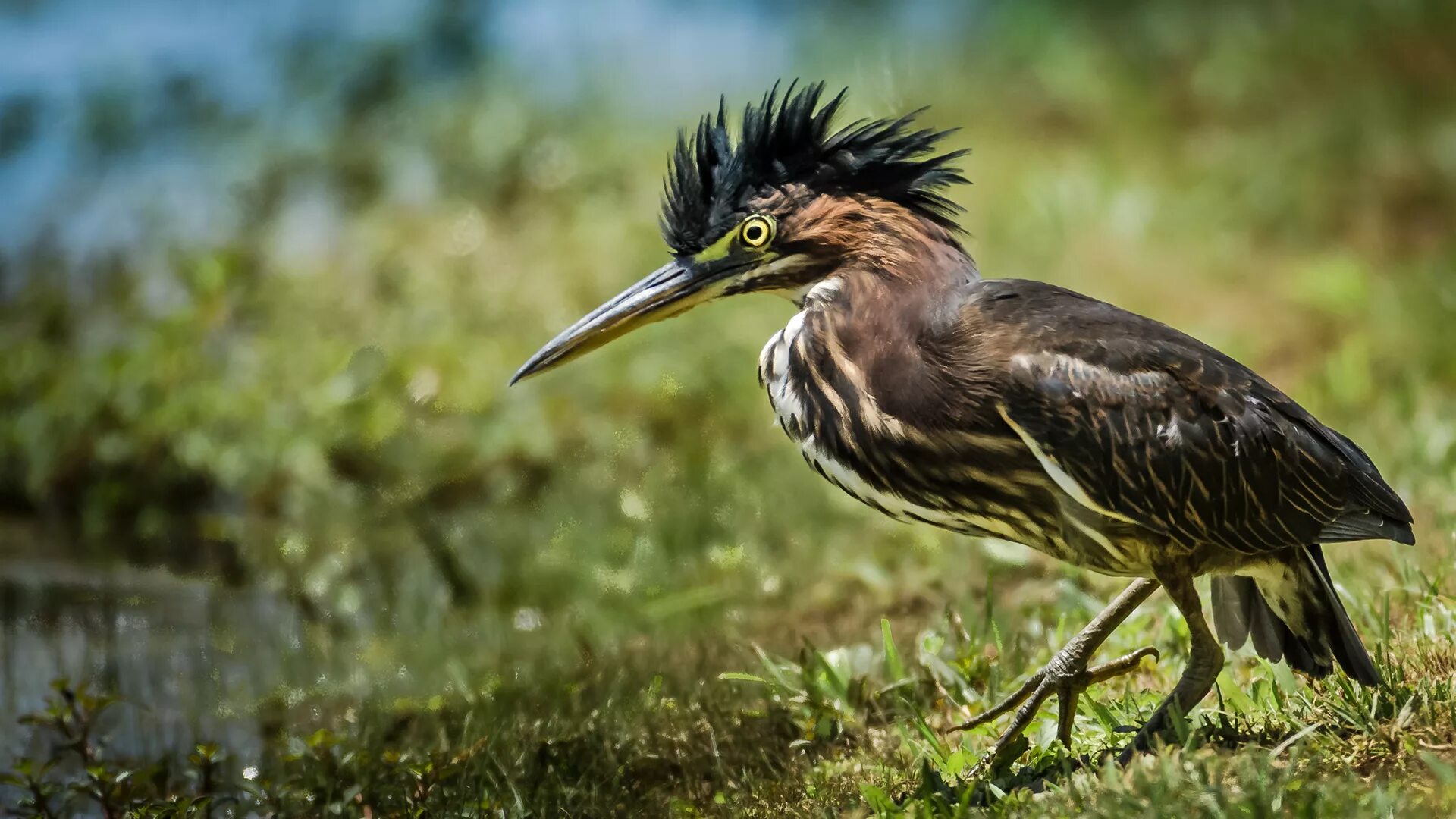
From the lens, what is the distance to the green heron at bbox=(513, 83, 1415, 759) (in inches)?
138

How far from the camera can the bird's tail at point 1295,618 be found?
3666 mm

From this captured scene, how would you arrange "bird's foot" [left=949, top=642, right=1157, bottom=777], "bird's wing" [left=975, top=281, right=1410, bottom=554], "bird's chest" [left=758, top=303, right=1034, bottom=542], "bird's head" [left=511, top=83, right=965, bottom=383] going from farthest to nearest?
"bird's head" [left=511, top=83, right=965, bottom=383], "bird's foot" [left=949, top=642, right=1157, bottom=777], "bird's chest" [left=758, top=303, right=1034, bottom=542], "bird's wing" [left=975, top=281, right=1410, bottom=554]

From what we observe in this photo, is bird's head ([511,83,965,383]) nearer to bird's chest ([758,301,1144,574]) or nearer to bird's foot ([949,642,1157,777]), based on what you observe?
bird's chest ([758,301,1144,574])

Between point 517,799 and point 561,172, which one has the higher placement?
point 561,172

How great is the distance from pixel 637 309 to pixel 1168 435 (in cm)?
144

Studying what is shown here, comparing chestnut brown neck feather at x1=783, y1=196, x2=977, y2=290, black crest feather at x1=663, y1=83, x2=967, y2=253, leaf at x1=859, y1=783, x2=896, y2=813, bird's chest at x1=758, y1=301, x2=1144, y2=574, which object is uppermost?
black crest feather at x1=663, y1=83, x2=967, y2=253

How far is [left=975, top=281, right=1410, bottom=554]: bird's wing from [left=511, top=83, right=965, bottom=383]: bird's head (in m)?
0.39

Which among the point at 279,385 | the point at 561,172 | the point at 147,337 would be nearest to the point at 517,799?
the point at 279,385

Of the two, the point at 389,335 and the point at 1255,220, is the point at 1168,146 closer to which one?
the point at 1255,220

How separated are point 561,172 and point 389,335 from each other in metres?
1.99

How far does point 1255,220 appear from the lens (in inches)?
366

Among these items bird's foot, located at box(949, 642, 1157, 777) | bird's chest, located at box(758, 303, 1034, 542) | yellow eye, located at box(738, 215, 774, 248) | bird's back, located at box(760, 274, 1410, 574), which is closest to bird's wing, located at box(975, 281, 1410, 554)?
bird's back, located at box(760, 274, 1410, 574)

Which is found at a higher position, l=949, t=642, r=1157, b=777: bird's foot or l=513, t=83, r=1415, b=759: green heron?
l=513, t=83, r=1415, b=759: green heron

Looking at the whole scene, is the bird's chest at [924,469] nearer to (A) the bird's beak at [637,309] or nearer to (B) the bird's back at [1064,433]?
(B) the bird's back at [1064,433]
